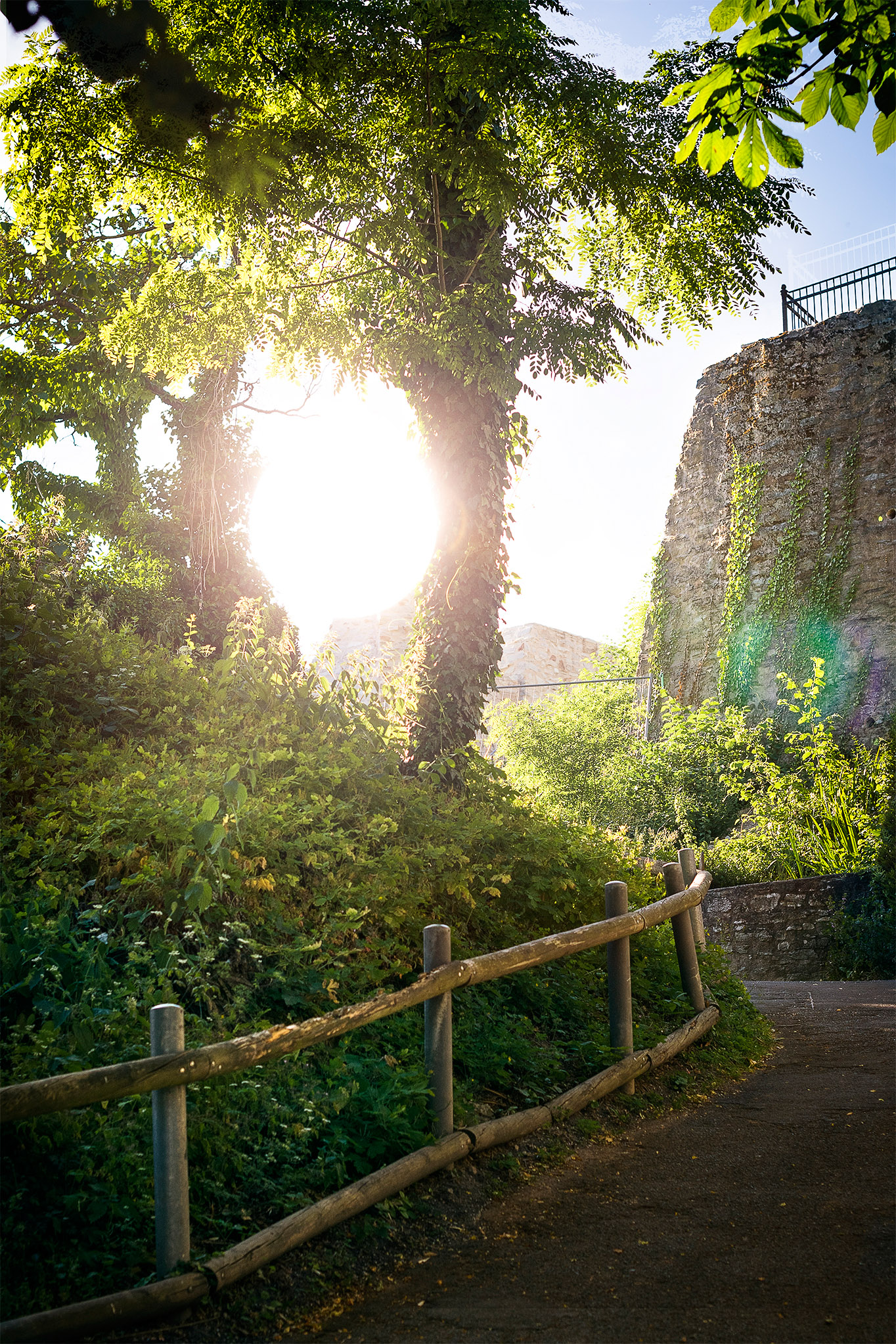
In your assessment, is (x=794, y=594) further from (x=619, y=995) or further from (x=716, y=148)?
(x=716, y=148)

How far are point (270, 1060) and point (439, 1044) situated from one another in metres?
0.93

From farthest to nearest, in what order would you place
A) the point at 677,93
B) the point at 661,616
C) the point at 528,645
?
the point at 528,645
the point at 661,616
the point at 677,93

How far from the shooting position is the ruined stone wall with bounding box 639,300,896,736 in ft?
53.6

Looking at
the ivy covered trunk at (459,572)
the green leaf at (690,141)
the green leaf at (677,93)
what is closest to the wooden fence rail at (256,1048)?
the ivy covered trunk at (459,572)

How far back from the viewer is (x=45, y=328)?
12.0 m

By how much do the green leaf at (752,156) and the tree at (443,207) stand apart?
3.83 meters

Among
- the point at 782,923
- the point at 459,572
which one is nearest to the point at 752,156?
the point at 459,572

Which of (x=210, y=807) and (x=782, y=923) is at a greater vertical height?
(x=210, y=807)

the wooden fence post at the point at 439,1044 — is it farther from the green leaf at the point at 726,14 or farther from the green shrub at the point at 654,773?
the green shrub at the point at 654,773

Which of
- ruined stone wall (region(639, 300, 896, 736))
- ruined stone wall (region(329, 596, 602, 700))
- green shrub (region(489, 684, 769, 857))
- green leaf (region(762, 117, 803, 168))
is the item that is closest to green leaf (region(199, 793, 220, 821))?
green leaf (region(762, 117, 803, 168))

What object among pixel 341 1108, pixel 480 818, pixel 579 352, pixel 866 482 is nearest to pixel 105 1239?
pixel 341 1108

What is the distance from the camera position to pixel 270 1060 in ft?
11.3

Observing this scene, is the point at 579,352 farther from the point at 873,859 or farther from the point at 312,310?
the point at 873,859

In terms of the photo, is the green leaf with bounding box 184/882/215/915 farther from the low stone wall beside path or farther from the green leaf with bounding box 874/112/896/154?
the low stone wall beside path
